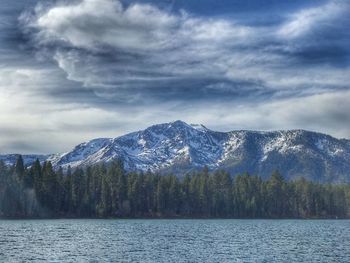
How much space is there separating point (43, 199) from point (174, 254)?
5319 inches

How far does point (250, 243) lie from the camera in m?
94.1

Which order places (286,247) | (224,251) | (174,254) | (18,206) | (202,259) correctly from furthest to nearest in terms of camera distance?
(18,206), (286,247), (224,251), (174,254), (202,259)

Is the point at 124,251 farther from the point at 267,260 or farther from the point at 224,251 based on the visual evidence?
the point at 267,260

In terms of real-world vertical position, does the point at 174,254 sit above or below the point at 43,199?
below

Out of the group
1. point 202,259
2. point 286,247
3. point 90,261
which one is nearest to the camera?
point 90,261

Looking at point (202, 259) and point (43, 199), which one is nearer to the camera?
point (202, 259)

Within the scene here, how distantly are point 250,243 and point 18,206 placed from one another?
119m

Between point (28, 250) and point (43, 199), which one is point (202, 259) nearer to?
point (28, 250)

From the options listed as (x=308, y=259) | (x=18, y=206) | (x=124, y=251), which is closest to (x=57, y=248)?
(x=124, y=251)

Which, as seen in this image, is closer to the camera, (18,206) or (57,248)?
(57,248)

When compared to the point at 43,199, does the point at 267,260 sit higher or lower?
lower

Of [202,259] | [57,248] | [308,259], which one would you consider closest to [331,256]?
[308,259]

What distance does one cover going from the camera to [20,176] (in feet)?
639

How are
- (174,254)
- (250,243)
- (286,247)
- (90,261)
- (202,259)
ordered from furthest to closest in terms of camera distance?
(250,243)
(286,247)
(174,254)
(202,259)
(90,261)
